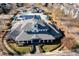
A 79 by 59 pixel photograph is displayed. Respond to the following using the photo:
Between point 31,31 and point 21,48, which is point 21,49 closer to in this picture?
point 21,48

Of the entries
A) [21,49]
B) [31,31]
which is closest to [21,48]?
[21,49]

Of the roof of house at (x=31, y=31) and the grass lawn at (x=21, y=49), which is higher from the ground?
the roof of house at (x=31, y=31)

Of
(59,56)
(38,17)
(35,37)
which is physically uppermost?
(38,17)

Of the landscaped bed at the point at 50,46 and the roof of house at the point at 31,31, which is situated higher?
the roof of house at the point at 31,31

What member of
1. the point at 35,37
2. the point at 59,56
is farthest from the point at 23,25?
the point at 59,56

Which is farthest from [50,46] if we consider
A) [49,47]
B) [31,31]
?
[31,31]

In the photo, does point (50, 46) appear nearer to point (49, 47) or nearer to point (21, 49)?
point (49, 47)

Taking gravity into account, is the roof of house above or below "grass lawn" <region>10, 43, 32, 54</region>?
above

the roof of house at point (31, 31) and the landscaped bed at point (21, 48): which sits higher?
the roof of house at point (31, 31)

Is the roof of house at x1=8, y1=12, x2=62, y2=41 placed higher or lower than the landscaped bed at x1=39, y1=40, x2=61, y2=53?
higher

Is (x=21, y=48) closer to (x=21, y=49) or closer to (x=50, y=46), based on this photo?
(x=21, y=49)

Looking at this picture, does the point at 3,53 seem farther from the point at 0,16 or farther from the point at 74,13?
the point at 74,13
